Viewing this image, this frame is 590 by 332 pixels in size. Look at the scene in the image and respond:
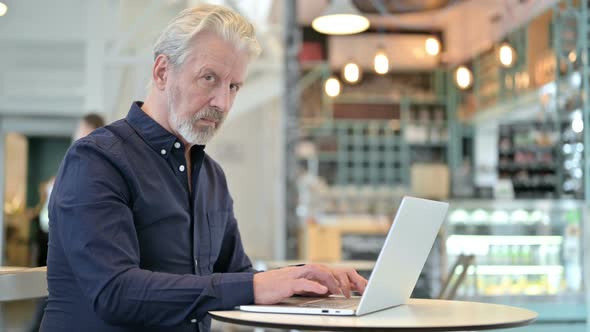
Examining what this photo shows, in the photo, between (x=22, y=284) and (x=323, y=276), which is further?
(x=22, y=284)

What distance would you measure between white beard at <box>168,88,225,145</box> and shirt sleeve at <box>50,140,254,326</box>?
0.25 m

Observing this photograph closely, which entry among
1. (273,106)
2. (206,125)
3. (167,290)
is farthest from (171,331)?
(273,106)

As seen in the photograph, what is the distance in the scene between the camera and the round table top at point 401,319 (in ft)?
4.76

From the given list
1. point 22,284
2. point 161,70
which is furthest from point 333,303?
point 22,284

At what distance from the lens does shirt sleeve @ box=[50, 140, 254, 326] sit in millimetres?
1610

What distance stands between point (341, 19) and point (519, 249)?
2532mm

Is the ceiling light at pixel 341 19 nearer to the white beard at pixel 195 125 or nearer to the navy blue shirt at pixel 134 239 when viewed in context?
the navy blue shirt at pixel 134 239

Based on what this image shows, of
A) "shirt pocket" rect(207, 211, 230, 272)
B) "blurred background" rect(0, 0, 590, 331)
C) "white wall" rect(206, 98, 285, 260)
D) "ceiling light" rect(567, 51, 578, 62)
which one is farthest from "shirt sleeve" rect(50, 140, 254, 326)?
"white wall" rect(206, 98, 285, 260)

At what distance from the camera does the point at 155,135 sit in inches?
75.2

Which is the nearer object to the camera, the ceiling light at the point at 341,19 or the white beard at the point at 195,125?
the white beard at the point at 195,125

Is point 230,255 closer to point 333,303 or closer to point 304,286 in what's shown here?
point 333,303

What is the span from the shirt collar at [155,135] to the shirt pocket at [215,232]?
0.74ft

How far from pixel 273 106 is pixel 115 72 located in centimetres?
299

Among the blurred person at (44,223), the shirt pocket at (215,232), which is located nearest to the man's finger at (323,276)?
the shirt pocket at (215,232)
